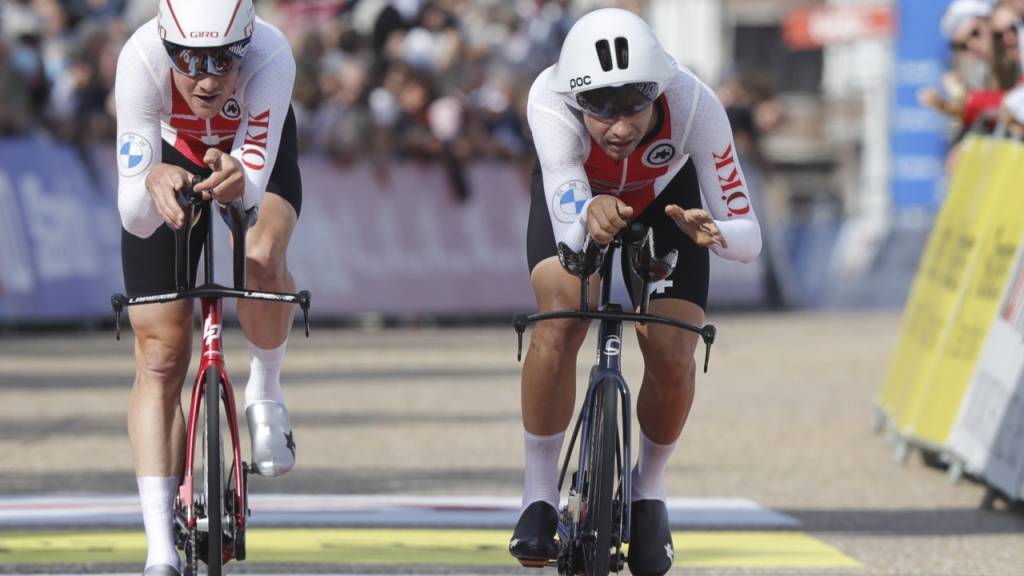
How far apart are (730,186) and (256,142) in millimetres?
1433

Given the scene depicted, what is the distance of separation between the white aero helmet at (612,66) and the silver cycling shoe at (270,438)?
1465mm

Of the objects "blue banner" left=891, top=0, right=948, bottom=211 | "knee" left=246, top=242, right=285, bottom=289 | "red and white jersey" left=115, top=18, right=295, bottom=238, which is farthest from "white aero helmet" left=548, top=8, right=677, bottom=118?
"blue banner" left=891, top=0, right=948, bottom=211

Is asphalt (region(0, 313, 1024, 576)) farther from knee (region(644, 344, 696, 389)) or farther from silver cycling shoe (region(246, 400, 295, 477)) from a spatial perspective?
knee (region(644, 344, 696, 389))

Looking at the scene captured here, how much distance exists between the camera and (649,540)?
655 cm

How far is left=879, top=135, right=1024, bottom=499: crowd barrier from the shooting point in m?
9.50

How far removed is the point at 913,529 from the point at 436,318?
1331 centimetres

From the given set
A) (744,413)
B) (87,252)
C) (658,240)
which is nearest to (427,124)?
(87,252)

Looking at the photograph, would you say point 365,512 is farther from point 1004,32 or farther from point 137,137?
point 1004,32

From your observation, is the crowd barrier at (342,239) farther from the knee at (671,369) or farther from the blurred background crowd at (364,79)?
the knee at (671,369)

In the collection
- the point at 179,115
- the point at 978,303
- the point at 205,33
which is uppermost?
the point at 205,33

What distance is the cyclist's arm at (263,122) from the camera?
6449 millimetres

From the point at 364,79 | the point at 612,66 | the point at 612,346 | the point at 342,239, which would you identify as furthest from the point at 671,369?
the point at 342,239

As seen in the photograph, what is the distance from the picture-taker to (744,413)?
538 inches

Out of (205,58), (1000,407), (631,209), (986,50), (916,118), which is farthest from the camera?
(916,118)
